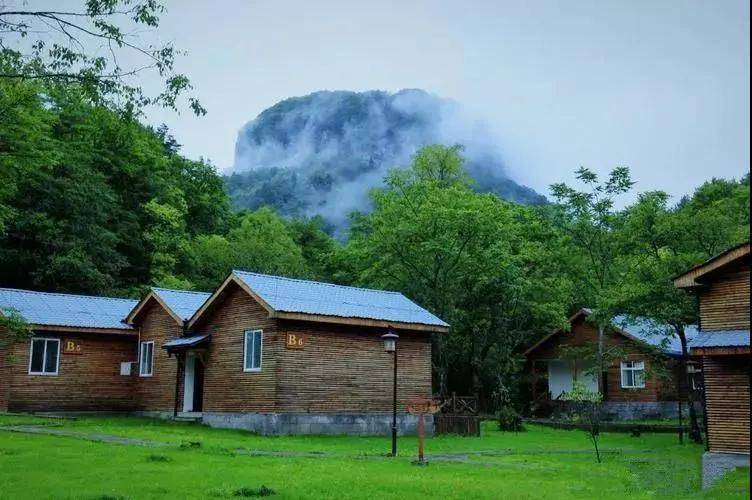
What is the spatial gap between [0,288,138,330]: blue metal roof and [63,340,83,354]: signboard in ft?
2.71

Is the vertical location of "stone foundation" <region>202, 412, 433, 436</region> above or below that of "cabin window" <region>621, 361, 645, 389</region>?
below

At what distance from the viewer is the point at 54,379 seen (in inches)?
1179

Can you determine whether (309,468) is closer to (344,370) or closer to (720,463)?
(720,463)

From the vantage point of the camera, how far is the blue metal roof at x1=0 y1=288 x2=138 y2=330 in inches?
1170

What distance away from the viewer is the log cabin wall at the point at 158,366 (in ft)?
98.7

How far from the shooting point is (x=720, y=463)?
1633 centimetres

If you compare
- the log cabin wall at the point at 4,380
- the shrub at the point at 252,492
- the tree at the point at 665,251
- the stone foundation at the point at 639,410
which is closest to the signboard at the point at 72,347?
the log cabin wall at the point at 4,380

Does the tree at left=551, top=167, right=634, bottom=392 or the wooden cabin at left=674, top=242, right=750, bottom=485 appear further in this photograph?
the tree at left=551, top=167, right=634, bottom=392

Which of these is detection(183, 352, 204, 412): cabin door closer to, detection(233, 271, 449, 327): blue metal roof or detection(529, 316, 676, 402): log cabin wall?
detection(233, 271, 449, 327): blue metal roof

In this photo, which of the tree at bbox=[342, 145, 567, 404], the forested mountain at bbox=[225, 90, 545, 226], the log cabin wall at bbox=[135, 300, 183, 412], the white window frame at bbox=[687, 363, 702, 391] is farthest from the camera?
the forested mountain at bbox=[225, 90, 545, 226]

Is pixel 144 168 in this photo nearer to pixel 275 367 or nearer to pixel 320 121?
Answer: pixel 275 367

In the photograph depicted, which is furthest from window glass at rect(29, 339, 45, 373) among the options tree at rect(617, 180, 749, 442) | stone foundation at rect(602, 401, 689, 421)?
stone foundation at rect(602, 401, 689, 421)

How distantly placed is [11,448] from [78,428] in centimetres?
675

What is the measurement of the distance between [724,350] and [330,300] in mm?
14365
